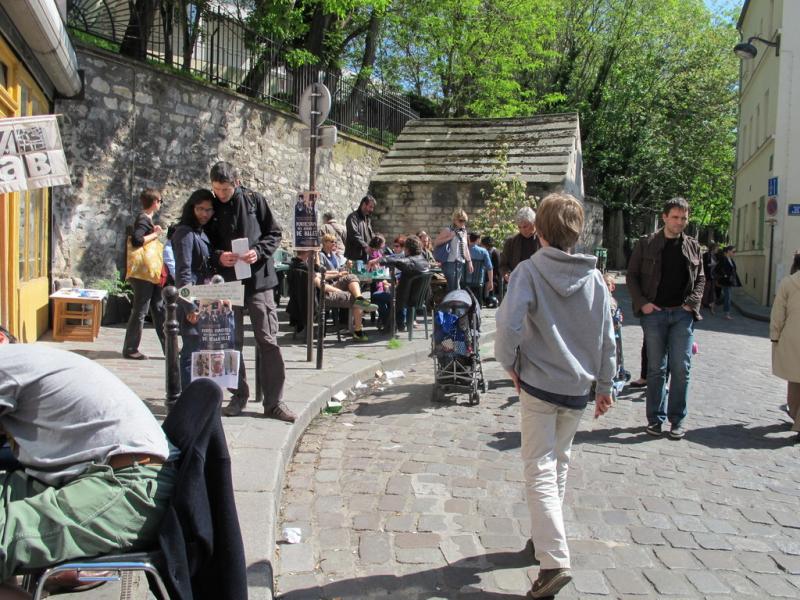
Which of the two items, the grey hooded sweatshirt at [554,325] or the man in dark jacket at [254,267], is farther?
the man in dark jacket at [254,267]

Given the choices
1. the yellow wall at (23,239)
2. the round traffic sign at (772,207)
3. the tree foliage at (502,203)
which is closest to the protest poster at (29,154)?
the yellow wall at (23,239)

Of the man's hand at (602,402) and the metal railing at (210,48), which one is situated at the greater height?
the metal railing at (210,48)

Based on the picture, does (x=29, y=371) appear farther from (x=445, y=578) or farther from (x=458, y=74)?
(x=458, y=74)

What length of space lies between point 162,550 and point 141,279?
20.2 feet

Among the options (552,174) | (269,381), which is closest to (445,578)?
(269,381)

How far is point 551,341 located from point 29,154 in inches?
121

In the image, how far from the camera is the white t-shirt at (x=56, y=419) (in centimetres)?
233

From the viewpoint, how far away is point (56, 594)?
3020mm

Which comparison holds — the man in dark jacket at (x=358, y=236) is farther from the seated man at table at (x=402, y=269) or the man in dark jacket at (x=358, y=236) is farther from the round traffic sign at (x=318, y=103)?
the round traffic sign at (x=318, y=103)

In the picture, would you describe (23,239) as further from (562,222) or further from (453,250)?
(562,222)

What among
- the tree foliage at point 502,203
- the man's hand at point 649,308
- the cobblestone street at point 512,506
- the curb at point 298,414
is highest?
the tree foliage at point 502,203

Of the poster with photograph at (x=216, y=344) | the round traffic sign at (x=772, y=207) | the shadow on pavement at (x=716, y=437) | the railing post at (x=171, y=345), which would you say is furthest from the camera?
the round traffic sign at (x=772, y=207)

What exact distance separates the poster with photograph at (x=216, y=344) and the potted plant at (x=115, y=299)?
5.71 meters

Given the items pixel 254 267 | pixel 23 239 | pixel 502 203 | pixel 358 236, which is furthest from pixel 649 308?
pixel 502 203
